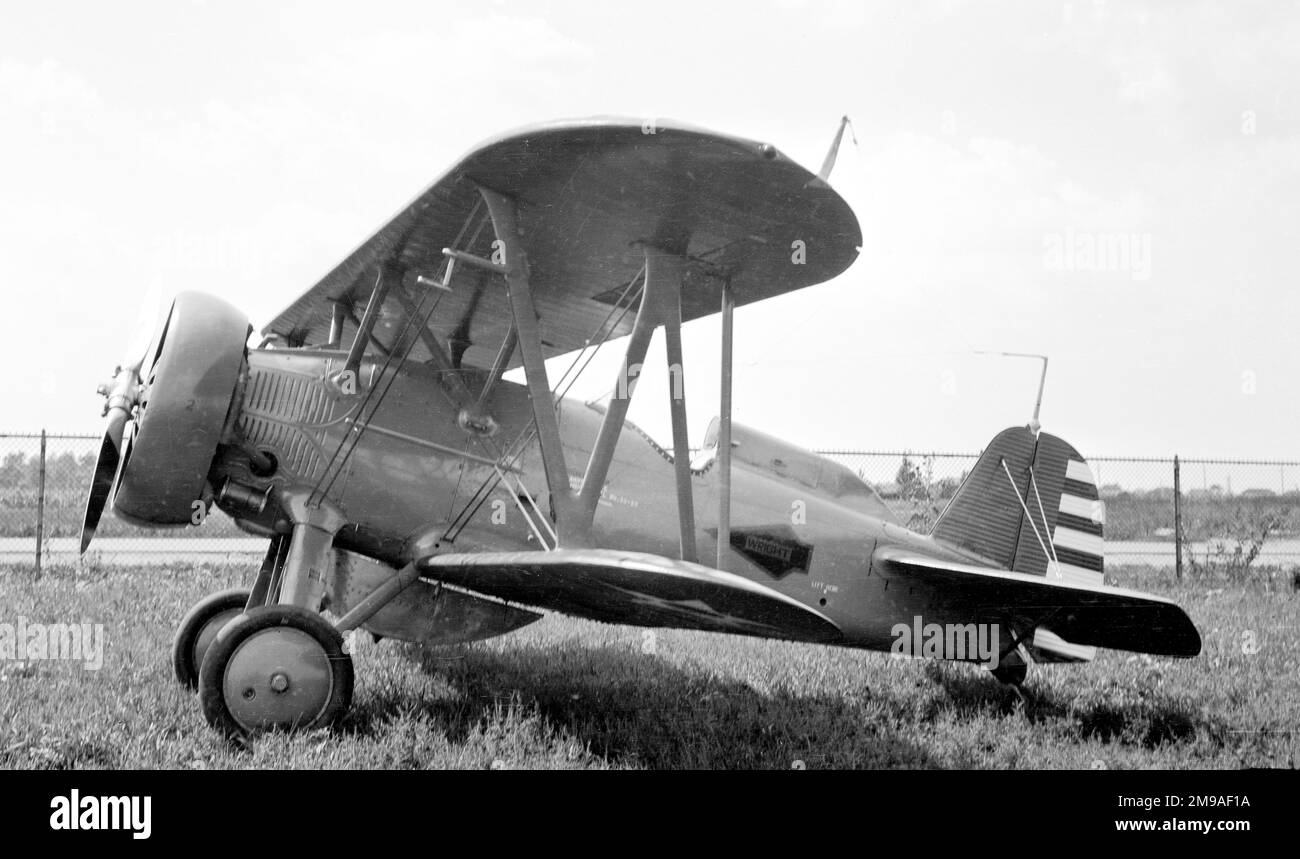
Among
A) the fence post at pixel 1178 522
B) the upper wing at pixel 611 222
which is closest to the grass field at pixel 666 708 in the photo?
the upper wing at pixel 611 222

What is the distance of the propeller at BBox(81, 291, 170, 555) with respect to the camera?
4733mm

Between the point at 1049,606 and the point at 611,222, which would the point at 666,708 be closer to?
the point at 1049,606

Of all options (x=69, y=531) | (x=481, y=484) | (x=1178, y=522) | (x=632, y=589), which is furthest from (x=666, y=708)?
(x=69, y=531)

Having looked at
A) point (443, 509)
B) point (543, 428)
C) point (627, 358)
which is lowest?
point (443, 509)

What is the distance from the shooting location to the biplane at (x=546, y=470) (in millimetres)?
3951

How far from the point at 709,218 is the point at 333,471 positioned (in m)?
2.33

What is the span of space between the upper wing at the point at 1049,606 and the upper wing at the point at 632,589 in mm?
1160

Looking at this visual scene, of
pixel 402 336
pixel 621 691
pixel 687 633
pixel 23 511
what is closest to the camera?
pixel 402 336

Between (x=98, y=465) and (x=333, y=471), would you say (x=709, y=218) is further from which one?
(x=98, y=465)

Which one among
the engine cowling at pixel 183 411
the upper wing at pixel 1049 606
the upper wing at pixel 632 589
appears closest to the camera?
the upper wing at pixel 632 589

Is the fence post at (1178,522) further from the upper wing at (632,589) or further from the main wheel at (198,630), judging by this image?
the main wheel at (198,630)

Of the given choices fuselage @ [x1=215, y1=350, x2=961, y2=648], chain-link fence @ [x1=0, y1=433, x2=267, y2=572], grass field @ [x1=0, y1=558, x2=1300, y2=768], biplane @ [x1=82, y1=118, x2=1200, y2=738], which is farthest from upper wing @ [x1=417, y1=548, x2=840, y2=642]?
chain-link fence @ [x1=0, y1=433, x2=267, y2=572]

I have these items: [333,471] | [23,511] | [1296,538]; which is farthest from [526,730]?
[1296,538]

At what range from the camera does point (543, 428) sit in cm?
415
